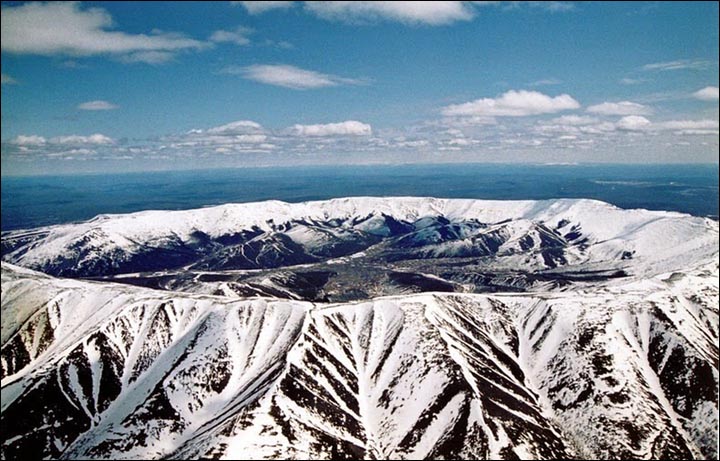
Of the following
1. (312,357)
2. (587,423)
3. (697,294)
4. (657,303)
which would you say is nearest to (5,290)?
(312,357)

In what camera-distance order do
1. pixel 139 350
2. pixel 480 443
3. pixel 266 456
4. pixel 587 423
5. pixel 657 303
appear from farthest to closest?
pixel 657 303 < pixel 139 350 < pixel 587 423 < pixel 480 443 < pixel 266 456

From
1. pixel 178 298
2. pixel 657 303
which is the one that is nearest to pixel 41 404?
pixel 178 298

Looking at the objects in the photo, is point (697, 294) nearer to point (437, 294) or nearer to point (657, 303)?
point (657, 303)

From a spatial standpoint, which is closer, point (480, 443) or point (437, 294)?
point (480, 443)

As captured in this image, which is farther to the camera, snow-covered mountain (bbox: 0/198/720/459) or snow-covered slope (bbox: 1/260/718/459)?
snow-covered slope (bbox: 1/260/718/459)

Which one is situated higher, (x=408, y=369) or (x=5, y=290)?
(x=5, y=290)

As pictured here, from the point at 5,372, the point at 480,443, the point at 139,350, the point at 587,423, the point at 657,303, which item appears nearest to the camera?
the point at 480,443

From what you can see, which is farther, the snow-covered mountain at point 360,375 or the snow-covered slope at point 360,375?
the snow-covered slope at point 360,375

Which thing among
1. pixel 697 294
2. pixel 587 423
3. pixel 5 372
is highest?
pixel 697 294
